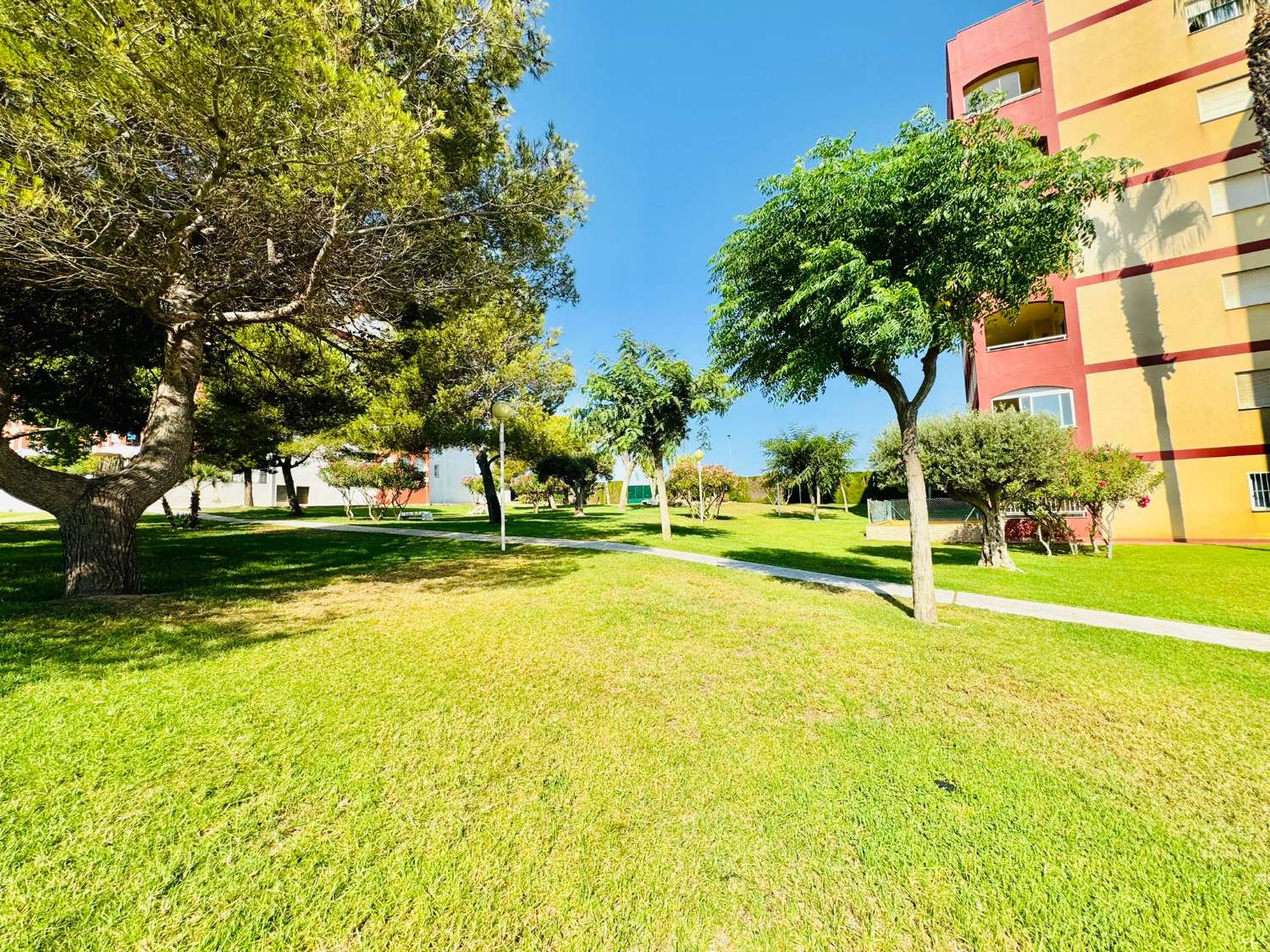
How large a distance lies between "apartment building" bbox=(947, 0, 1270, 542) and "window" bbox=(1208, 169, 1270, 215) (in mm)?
35

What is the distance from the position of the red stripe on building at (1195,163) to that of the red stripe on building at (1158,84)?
248cm

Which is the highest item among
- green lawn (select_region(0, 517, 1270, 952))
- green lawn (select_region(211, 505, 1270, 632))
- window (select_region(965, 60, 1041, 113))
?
window (select_region(965, 60, 1041, 113))

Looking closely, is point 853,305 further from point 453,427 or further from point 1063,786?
point 453,427

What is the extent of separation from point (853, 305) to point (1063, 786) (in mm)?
4696

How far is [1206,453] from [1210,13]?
14288mm

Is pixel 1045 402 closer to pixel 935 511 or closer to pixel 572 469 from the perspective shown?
pixel 935 511

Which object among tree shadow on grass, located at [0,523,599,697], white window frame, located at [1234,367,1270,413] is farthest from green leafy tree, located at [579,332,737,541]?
white window frame, located at [1234,367,1270,413]

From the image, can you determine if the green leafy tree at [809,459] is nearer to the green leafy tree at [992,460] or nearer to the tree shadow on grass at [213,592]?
the green leafy tree at [992,460]

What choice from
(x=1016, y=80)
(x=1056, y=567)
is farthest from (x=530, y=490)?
(x=1016, y=80)

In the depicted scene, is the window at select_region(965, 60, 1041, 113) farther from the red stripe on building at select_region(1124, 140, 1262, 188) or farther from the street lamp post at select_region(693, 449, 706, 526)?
the street lamp post at select_region(693, 449, 706, 526)

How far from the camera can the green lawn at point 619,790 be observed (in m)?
1.96

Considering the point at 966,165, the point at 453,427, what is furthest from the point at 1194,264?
the point at 453,427

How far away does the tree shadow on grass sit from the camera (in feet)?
14.7

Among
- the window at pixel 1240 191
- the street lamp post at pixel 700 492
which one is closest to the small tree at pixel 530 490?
the street lamp post at pixel 700 492
